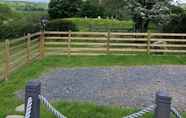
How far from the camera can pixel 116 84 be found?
8250mm

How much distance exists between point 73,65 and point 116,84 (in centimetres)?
341

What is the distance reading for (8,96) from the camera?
7152mm

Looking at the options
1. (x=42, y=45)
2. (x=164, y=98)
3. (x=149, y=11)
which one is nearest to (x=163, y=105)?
(x=164, y=98)

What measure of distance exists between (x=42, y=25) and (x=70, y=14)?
15.6 meters

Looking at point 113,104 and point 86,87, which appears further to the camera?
point 86,87

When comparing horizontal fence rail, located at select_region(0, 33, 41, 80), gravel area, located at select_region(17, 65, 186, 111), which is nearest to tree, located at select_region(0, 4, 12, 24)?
horizontal fence rail, located at select_region(0, 33, 41, 80)

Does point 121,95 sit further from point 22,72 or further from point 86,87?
point 22,72

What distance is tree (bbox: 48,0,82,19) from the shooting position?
35781 mm

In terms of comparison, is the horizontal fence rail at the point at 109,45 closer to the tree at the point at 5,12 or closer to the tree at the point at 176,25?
the tree at the point at 176,25

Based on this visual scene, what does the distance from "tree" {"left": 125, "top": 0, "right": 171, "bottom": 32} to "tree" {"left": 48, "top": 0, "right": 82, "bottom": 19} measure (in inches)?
647

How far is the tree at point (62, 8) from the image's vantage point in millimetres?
35781

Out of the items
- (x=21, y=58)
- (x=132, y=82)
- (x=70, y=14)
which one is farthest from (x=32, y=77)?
(x=70, y=14)

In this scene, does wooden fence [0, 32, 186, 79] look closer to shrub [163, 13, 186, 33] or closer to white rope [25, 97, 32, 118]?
shrub [163, 13, 186, 33]

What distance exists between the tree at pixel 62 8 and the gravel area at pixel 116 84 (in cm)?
2583
